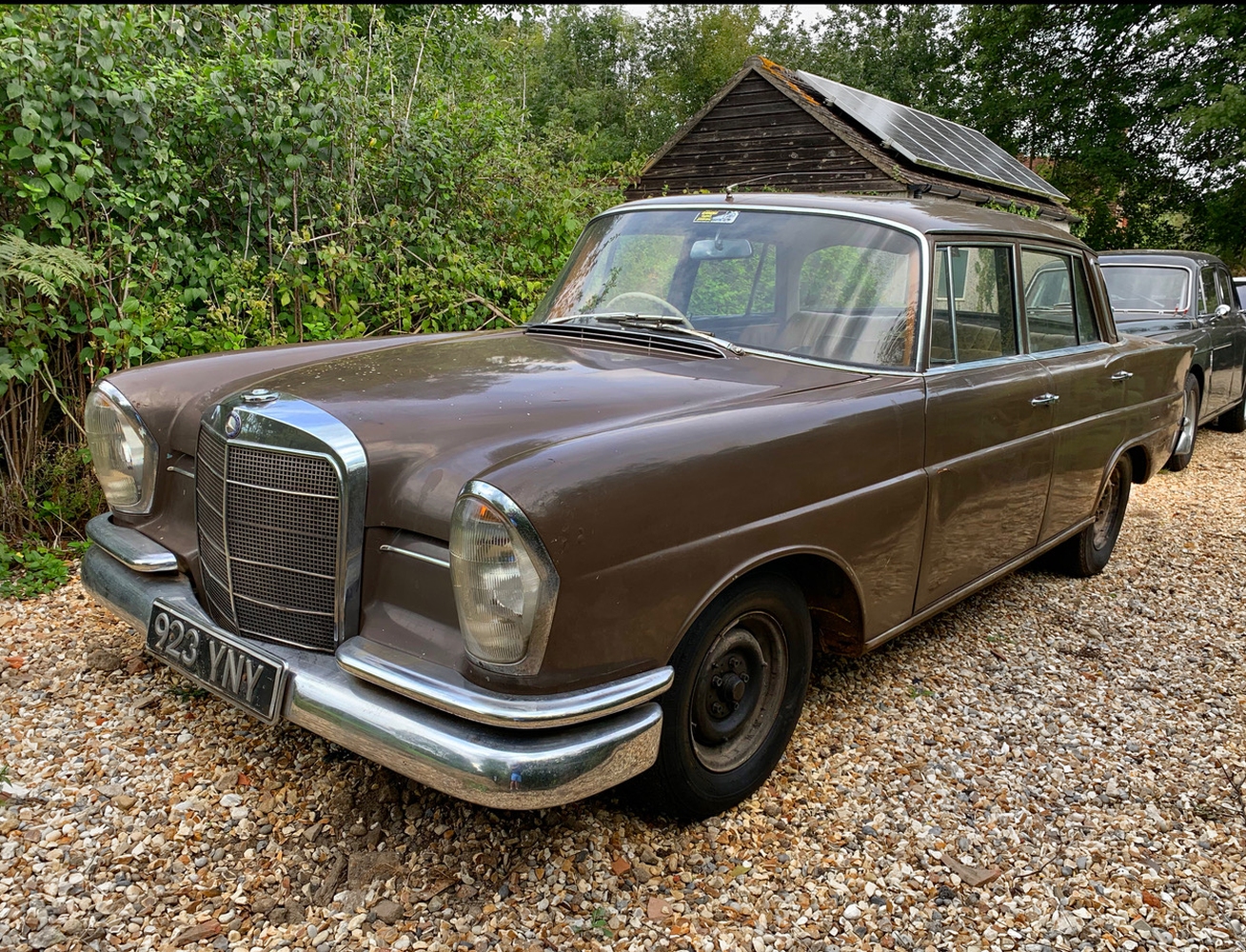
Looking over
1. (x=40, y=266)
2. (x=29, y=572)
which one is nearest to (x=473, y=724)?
(x=29, y=572)

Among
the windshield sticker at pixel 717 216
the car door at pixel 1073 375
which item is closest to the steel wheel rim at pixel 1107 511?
the car door at pixel 1073 375

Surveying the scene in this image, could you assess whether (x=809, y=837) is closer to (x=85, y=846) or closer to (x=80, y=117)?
(x=85, y=846)

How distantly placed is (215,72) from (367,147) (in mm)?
1107

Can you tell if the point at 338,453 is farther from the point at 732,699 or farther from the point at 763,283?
the point at 763,283

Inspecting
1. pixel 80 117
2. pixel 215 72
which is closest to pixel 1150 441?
pixel 215 72

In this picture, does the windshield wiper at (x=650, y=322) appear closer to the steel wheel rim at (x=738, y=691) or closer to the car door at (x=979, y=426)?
the car door at (x=979, y=426)

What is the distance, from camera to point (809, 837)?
8.20 ft

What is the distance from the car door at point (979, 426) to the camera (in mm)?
3012

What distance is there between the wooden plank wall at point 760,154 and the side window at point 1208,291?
241 inches

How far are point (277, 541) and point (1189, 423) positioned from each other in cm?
792

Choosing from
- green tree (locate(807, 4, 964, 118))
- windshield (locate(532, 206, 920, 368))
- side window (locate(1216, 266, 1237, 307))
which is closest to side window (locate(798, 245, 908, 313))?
windshield (locate(532, 206, 920, 368))

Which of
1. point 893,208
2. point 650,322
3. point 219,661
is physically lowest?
point 219,661

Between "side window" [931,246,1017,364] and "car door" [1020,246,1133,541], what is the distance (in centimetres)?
17

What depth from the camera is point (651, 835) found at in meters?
2.46
